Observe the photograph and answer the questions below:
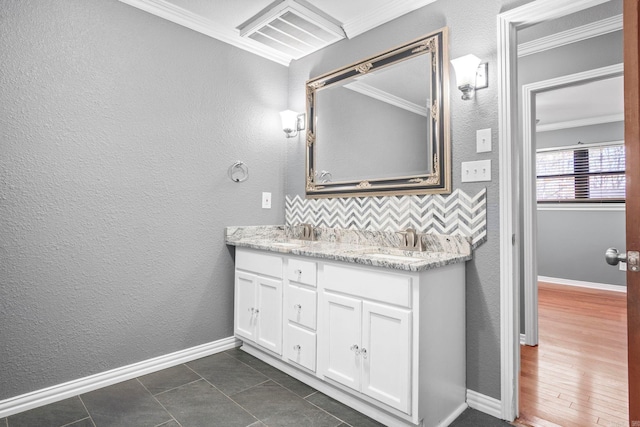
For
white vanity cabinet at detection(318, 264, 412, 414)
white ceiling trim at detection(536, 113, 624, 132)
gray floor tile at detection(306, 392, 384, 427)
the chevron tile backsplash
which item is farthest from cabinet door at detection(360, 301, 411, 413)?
white ceiling trim at detection(536, 113, 624, 132)

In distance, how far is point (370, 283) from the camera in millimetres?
1741

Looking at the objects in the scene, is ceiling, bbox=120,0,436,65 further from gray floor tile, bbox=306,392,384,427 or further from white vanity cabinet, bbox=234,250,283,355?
gray floor tile, bbox=306,392,384,427

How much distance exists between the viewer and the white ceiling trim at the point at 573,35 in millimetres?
2232

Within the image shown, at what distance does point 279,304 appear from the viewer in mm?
2250

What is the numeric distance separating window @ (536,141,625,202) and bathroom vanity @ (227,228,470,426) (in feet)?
14.4

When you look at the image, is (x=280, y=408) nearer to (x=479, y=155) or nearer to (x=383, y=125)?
(x=479, y=155)

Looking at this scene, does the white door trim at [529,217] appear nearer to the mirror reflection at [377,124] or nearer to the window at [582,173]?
the mirror reflection at [377,124]

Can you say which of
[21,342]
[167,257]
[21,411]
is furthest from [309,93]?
[21,411]

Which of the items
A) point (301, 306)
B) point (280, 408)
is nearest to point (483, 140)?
point (301, 306)

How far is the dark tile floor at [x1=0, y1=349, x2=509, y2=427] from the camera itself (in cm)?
174

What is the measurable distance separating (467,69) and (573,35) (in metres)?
1.18

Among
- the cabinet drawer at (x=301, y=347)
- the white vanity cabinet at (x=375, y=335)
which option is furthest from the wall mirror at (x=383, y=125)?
the cabinet drawer at (x=301, y=347)

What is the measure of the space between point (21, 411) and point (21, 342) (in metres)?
0.35

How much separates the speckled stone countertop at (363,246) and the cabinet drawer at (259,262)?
0.06 m
